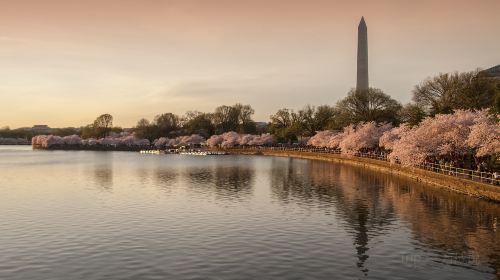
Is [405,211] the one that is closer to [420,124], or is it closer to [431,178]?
[431,178]

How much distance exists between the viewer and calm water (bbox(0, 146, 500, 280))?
28.0 metres

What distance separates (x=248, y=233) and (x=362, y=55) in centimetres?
14621

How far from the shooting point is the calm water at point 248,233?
28.0 meters

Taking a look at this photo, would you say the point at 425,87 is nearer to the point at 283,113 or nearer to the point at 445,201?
the point at 445,201

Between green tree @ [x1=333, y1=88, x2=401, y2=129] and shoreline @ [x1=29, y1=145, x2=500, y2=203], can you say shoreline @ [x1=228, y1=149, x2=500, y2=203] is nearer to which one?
shoreline @ [x1=29, y1=145, x2=500, y2=203]

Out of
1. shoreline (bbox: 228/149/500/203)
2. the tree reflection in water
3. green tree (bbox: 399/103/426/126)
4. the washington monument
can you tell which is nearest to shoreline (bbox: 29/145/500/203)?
shoreline (bbox: 228/149/500/203)

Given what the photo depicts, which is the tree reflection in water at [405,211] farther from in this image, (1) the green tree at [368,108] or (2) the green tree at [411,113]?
(1) the green tree at [368,108]

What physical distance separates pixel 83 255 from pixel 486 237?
2585 cm

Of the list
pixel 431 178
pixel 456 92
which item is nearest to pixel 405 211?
pixel 431 178

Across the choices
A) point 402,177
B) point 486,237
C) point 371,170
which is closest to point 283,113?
point 371,170

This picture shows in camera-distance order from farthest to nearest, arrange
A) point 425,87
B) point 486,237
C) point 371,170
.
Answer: point 425,87 < point 371,170 < point 486,237

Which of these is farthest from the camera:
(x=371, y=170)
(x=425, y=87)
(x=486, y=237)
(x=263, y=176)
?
(x=425, y=87)

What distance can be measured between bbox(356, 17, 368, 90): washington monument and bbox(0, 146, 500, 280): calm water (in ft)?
375

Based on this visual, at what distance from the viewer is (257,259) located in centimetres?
2995
